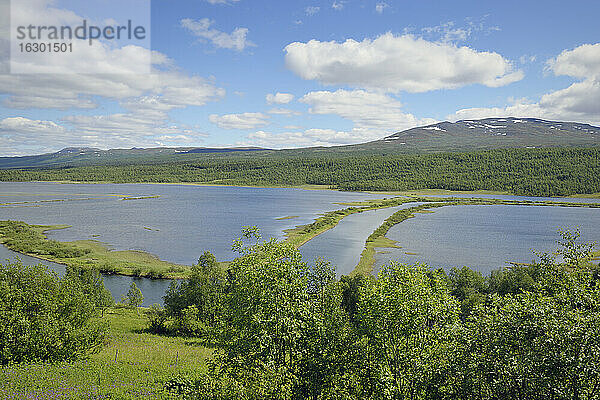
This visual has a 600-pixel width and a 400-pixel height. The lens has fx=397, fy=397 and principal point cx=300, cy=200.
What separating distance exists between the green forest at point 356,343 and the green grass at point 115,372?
0.37 feet

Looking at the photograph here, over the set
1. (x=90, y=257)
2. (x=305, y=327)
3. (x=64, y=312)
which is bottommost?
(x=90, y=257)

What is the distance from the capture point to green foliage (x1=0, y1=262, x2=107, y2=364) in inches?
878

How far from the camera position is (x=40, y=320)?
23078 mm

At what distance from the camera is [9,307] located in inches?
901

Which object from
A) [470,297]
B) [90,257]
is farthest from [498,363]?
[90,257]

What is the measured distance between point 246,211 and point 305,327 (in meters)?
117

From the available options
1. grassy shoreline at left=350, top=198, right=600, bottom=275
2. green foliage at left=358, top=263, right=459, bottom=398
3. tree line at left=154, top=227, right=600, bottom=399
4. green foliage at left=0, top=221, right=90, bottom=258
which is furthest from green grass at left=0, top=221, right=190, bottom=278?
green foliage at left=358, top=263, right=459, bottom=398

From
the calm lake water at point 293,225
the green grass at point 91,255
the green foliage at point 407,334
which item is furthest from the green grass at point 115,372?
the green grass at point 91,255

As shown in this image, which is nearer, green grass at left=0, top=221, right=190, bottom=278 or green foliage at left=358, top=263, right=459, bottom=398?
green foliage at left=358, top=263, right=459, bottom=398

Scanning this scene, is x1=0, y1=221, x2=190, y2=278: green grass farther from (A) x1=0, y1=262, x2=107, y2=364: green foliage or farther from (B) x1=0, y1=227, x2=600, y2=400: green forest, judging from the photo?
(B) x1=0, y1=227, x2=600, y2=400: green forest

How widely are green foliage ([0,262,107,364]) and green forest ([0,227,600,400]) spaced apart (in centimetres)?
10

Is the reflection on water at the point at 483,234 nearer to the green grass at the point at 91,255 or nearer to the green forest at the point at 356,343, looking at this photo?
the green grass at the point at 91,255

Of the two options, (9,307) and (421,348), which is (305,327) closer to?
(421,348)

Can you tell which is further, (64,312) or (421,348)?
(64,312)
